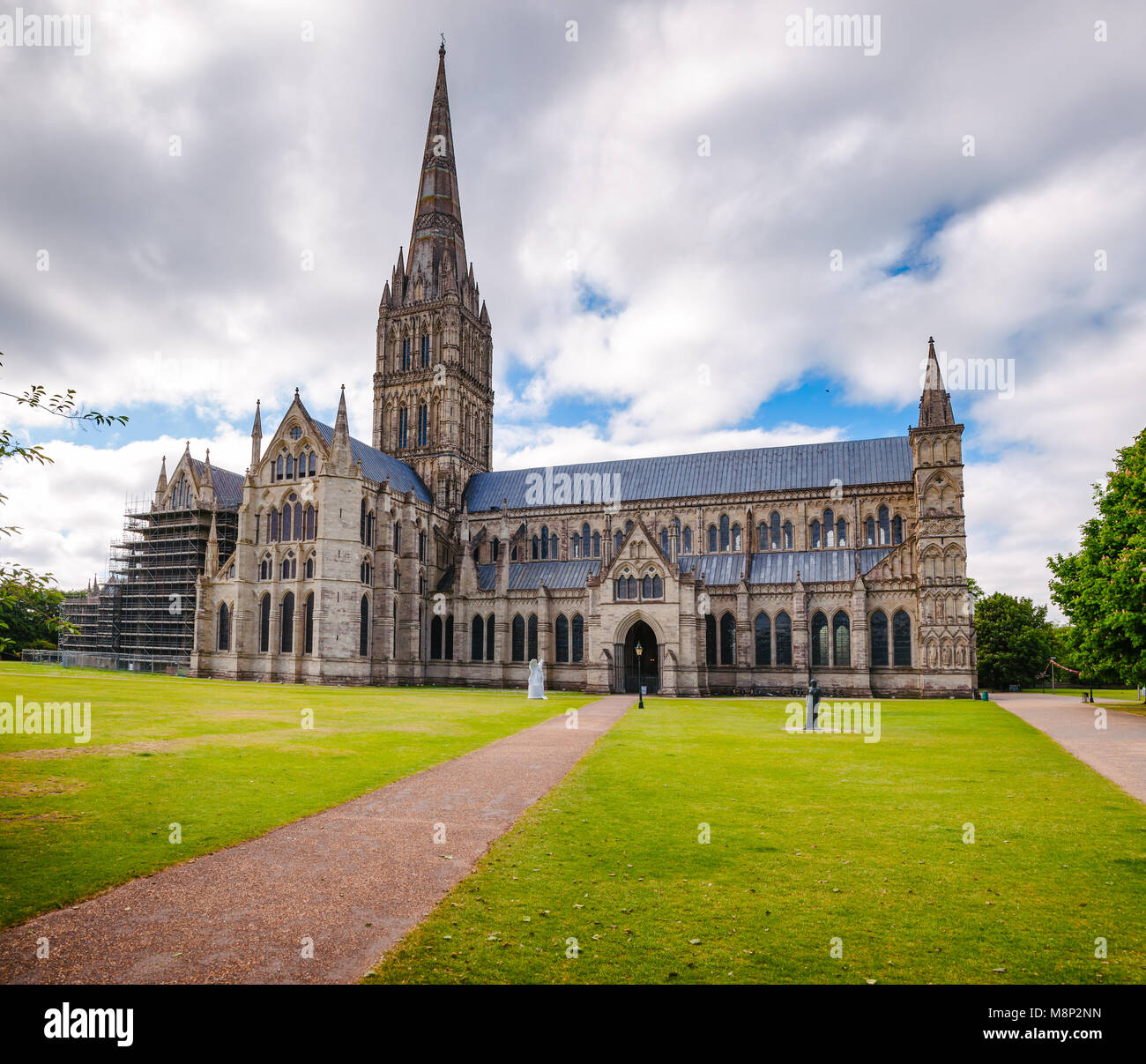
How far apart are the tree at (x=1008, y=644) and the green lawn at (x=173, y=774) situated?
59572mm

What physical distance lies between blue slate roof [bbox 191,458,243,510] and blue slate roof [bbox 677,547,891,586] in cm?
4227

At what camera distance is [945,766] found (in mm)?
18469

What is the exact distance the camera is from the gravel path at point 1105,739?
1722 cm

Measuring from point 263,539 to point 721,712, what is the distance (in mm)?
37859

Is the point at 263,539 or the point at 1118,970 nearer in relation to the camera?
the point at 1118,970

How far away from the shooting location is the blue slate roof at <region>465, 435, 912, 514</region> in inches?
2285

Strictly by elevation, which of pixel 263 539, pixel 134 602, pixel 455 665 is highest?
pixel 263 539

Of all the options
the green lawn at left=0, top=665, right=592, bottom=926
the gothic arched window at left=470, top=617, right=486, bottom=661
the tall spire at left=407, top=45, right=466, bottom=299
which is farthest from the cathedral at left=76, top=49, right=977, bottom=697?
the green lawn at left=0, top=665, right=592, bottom=926

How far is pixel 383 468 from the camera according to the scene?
63344 mm

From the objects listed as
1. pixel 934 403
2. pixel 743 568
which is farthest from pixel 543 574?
pixel 934 403

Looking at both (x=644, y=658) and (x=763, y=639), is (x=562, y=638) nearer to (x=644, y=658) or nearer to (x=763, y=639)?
(x=644, y=658)

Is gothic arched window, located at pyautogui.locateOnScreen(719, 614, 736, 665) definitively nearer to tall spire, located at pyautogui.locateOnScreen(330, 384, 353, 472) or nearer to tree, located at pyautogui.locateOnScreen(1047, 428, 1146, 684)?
tree, located at pyautogui.locateOnScreen(1047, 428, 1146, 684)
